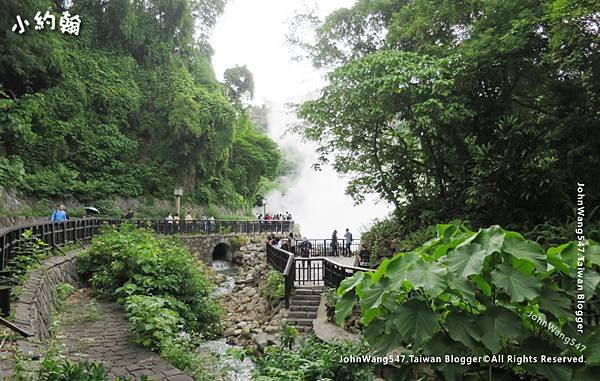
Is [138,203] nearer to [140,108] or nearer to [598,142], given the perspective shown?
[140,108]

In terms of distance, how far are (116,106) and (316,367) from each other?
2426 cm

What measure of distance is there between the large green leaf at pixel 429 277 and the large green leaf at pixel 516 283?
0.31 m

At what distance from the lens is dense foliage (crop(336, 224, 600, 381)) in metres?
2.24

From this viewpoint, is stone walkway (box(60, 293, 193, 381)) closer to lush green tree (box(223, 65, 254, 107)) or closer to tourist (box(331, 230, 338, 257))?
tourist (box(331, 230, 338, 257))

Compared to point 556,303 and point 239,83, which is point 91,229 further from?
point 239,83

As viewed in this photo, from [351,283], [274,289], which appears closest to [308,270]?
[274,289]

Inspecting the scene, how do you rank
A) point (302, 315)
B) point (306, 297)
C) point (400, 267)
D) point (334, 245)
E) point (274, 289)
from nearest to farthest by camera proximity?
point (400, 267) < point (302, 315) < point (306, 297) < point (274, 289) < point (334, 245)

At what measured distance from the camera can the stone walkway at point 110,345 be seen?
4.52 meters

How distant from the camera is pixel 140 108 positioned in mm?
25781

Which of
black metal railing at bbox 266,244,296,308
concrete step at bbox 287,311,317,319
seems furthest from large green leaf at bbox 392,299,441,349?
black metal railing at bbox 266,244,296,308

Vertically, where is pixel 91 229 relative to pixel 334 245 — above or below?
above

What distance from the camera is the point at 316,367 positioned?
4.35 m

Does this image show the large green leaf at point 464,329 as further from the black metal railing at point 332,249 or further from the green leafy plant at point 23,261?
the black metal railing at point 332,249

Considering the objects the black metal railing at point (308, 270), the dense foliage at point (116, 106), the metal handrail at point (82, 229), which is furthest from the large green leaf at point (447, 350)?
the dense foliage at point (116, 106)
